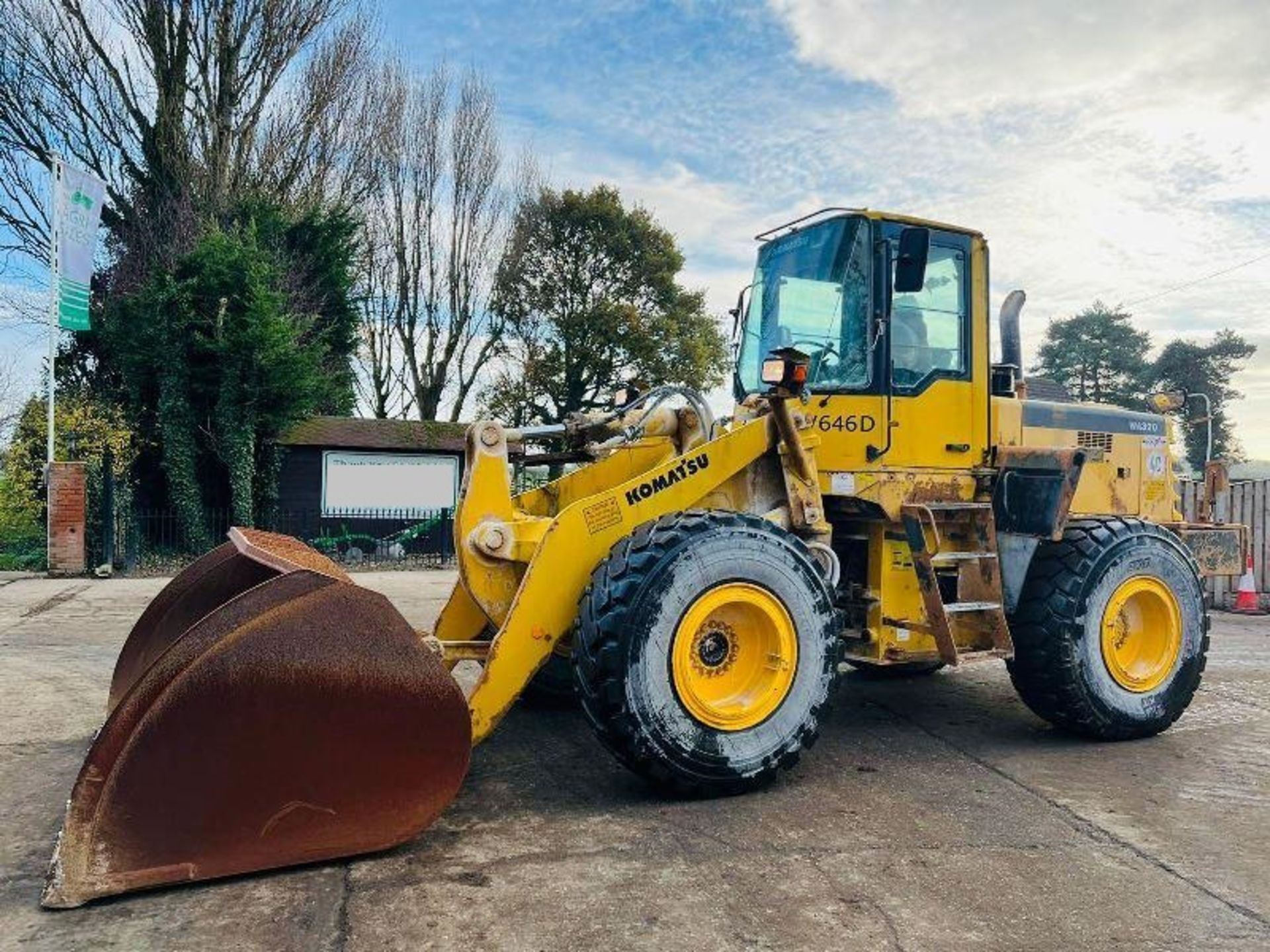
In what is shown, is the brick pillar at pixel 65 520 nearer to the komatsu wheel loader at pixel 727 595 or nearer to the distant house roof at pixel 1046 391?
the komatsu wheel loader at pixel 727 595

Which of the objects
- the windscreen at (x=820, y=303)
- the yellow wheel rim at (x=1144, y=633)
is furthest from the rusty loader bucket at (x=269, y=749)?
the yellow wheel rim at (x=1144, y=633)

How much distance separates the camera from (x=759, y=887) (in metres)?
3.20

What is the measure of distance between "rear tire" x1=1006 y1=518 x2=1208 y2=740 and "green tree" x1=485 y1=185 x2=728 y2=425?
743 inches

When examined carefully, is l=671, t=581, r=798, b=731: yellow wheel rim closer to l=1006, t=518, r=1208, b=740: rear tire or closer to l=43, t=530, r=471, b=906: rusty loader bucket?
l=43, t=530, r=471, b=906: rusty loader bucket

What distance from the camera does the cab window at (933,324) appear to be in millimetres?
5148

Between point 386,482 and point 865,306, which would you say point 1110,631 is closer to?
point 865,306

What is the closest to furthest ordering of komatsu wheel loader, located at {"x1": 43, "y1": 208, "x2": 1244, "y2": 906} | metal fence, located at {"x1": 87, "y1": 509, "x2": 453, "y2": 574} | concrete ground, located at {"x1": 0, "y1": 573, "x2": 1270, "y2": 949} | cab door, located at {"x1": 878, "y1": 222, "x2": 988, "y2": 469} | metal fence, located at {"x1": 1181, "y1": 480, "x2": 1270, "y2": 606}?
1. concrete ground, located at {"x1": 0, "y1": 573, "x2": 1270, "y2": 949}
2. komatsu wheel loader, located at {"x1": 43, "y1": 208, "x2": 1244, "y2": 906}
3. cab door, located at {"x1": 878, "y1": 222, "x2": 988, "y2": 469}
4. metal fence, located at {"x1": 1181, "y1": 480, "x2": 1270, "y2": 606}
5. metal fence, located at {"x1": 87, "y1": 509, "x2": 453, "y2": 574}

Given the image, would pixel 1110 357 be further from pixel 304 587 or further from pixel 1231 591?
pixel 304 587

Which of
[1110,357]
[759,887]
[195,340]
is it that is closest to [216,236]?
[195,340]

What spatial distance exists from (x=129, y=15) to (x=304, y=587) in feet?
63.8

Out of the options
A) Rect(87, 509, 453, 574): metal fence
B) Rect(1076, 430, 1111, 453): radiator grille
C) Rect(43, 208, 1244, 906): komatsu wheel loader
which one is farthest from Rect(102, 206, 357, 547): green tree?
Rect(1076, 430, 1111, 453): radiator grille

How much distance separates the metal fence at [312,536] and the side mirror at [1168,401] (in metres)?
11.9

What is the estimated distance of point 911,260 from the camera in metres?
Answer: 4.80

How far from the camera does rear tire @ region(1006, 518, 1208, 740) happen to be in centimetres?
502
